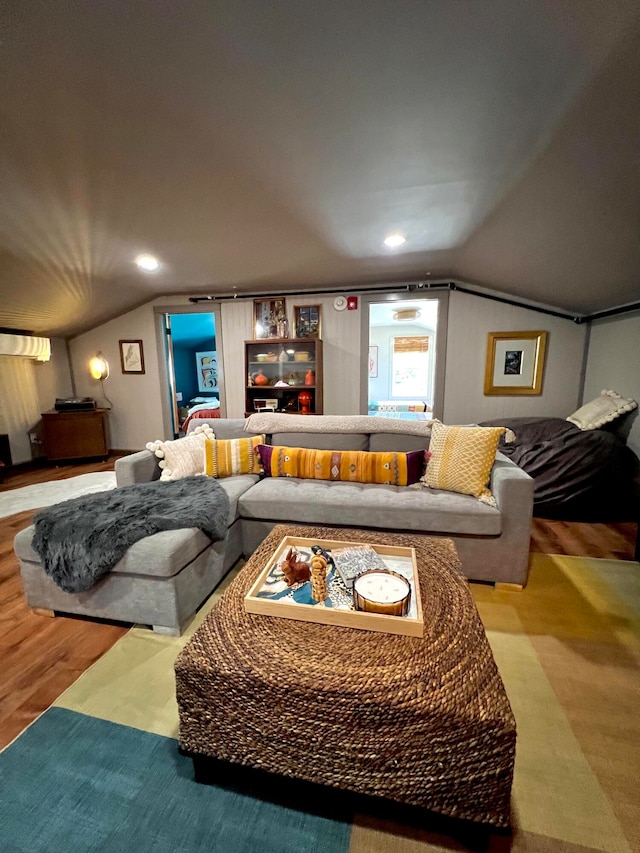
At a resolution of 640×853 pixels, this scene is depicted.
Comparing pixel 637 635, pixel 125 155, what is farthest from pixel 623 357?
pixel 125 155

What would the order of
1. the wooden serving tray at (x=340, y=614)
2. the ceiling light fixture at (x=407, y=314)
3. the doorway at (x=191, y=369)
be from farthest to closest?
the ceiling light fixture at (x=407, y=314), the doorway at (x=191, y=369), the wooden serving tray at (x=340, y=614)

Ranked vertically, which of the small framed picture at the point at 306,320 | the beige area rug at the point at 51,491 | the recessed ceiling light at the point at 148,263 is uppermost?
the recessed ceiling light at the point at 148,263

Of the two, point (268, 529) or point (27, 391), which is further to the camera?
point (27, 391)

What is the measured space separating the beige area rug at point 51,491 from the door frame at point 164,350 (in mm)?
1064

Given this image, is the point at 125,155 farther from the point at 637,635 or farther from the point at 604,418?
the point at 604,418

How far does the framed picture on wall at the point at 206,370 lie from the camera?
676cm

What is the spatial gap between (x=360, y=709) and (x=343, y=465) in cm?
158

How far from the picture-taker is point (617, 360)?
3.14 m

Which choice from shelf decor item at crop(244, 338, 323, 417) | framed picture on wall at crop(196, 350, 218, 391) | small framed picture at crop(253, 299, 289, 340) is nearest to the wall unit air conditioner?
framed picture on wall at crop(196, 350, 218, 391)

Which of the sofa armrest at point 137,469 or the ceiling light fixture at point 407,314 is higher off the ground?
the ceiling light fixture at point 407,314

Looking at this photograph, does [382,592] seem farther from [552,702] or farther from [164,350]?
[164,350]

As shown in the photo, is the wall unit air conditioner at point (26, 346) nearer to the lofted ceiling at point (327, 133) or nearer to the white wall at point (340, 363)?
A: the white wall at point (340, 363)

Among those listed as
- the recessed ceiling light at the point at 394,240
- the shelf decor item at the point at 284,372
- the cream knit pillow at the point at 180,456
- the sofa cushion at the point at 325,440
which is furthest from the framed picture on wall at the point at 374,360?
the cream knit pillow at the point at 180,456

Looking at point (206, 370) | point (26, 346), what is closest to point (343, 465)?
point (26, 346)
